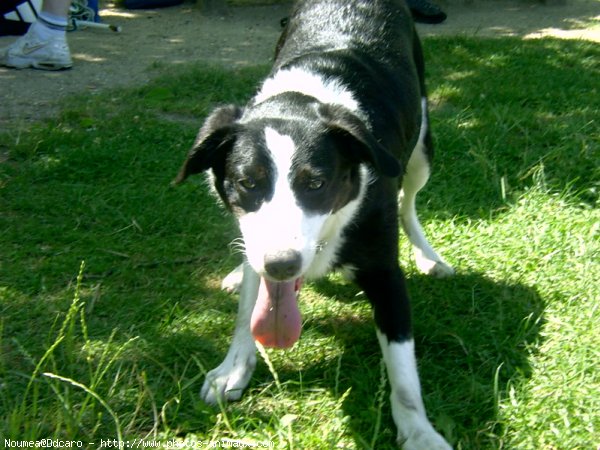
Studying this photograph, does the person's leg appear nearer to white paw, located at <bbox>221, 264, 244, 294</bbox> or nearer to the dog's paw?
white paw, located at <bbox>221, 264, 244, 294</bbox>

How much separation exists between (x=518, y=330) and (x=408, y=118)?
948 millimetres

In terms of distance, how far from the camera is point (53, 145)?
179 inches

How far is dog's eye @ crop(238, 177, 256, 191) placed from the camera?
8.09 ft

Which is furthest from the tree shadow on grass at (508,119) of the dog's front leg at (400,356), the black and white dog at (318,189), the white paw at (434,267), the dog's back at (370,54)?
the dog's front leg at (400,356)

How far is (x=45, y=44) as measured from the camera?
5.85 metres

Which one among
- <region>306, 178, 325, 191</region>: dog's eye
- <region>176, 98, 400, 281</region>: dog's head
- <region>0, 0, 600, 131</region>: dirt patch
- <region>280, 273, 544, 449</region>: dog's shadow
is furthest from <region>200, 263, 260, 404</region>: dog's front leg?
<region>0, 0, 600, 131</region>: dirt patch

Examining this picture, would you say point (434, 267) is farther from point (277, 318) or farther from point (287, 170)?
point (287, 170)

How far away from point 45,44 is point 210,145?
3747 mm

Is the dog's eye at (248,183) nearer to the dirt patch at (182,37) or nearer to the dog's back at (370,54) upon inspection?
the dog's back at (370,54)

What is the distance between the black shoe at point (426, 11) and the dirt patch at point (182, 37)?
0.48 feet

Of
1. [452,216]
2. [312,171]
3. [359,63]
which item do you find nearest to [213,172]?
[312,171]

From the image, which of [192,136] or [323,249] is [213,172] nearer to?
[323,249]

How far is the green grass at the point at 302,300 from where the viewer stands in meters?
2.54

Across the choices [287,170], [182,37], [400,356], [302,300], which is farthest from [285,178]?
[182,37]
